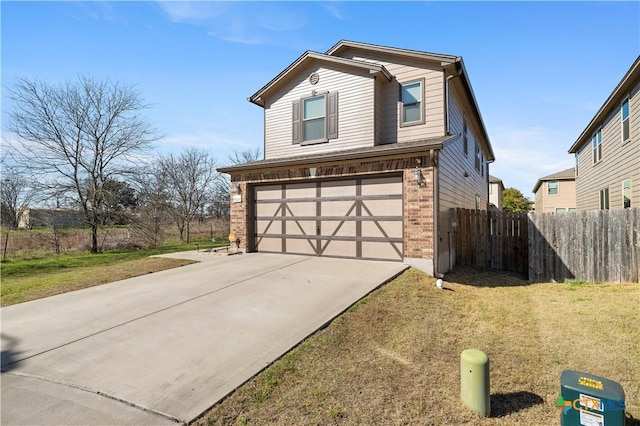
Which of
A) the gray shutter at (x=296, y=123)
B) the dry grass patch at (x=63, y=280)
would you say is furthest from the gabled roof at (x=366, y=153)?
the dry grass patch at (x=63, y=280)

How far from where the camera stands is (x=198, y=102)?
37.5 ft

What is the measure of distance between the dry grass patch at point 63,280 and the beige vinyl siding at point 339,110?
539 cm

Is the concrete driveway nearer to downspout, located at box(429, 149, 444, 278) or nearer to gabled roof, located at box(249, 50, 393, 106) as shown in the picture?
downspout, located at box(429, 149, 444, 278)

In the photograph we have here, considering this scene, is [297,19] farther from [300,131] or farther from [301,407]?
[301,407]

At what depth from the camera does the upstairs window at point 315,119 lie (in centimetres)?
1061

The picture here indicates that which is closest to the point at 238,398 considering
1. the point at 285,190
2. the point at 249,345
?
the point at 249,345

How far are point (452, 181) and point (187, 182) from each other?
21269mm

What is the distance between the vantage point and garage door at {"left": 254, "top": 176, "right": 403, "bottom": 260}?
8562mm

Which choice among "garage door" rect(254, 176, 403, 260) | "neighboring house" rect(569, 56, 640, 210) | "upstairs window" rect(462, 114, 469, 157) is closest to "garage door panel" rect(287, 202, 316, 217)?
"garage door" rect(254, 176, 403, 260)

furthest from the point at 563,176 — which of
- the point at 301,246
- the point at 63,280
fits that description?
the point at 63,280

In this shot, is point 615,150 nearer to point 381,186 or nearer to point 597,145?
point 597,145

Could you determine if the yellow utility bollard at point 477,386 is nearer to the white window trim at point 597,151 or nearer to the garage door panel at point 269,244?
the garage door panel at point 269,244

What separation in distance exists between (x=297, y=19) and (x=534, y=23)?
6.30 meters

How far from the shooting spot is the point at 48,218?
49.3ft
